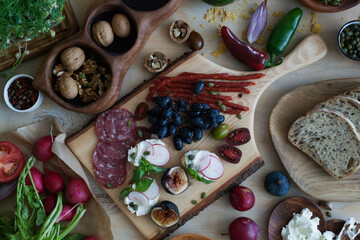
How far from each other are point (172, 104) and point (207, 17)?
572mm

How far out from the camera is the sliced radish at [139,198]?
1868 millimetres

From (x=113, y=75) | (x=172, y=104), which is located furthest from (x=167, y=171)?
(x=113, y=75)

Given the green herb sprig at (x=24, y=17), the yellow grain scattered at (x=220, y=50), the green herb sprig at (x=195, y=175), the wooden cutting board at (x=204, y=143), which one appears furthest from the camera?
the yellow grain scattered at (x=220, y=50)

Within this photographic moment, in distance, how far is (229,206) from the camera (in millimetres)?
2035

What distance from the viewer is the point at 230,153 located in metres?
1.92

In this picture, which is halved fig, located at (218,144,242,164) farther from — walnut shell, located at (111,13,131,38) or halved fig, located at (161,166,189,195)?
walnut shell, located at (111,13,131,38)

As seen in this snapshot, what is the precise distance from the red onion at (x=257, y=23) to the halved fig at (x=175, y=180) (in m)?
0.86

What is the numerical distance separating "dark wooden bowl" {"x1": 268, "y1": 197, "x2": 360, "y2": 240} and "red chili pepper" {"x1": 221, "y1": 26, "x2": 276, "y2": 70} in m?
0.79

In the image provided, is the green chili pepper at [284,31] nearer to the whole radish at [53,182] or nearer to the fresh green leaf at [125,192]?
the fresh green leaf at [125,192]

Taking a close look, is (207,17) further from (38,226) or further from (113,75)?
(38,226)

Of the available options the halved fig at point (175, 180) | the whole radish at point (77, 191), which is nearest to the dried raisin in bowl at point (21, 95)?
the whole radish at point (77, 191)

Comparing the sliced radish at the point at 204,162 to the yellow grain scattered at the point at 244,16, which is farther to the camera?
the yellow grain scattered at the point at 244,16

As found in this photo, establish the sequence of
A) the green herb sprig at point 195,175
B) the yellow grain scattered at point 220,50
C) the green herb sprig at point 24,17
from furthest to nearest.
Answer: the yellow grain scattered at point 220,50
the green herb sprig at point 195,175
the green herb sprig at point 24,17

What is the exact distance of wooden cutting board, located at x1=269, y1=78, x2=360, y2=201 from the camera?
2.00m
